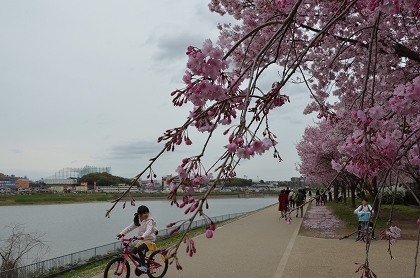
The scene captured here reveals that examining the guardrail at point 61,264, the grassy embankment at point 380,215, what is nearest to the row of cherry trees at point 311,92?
the guardrail at point 61,264

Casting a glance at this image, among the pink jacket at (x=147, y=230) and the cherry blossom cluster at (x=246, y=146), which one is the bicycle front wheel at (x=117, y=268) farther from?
the cherry blossom cluster at (x=246, y=146)

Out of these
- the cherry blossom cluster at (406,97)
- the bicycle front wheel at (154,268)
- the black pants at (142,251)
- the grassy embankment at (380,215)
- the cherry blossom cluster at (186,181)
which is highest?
the cherry blossom cluster at (406,97)

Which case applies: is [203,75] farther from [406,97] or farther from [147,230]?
[147,230]

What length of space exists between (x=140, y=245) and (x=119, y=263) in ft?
1.38

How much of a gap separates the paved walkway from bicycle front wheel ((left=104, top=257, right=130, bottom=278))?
0.82 m

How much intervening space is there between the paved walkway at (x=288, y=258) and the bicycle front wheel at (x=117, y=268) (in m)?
0.82

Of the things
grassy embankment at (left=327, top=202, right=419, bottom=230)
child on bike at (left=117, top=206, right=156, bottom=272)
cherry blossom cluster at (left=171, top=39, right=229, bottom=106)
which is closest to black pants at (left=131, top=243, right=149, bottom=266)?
child on bike at (left=117, top=206, right=156, bottom=272)

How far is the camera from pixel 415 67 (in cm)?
841

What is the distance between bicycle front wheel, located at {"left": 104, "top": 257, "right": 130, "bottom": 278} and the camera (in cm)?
600

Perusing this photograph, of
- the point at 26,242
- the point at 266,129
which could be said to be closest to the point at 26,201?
the point at 26,242

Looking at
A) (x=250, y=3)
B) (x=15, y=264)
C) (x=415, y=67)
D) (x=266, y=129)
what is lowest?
(x=15, y=264)

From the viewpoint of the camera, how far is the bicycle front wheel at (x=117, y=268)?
19.7 feet

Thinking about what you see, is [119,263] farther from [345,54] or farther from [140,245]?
[345,54]

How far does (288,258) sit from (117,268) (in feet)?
12.4
